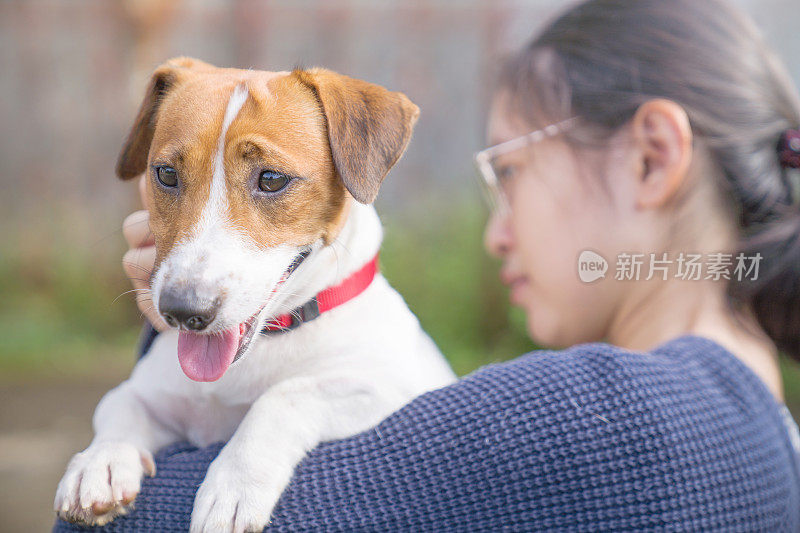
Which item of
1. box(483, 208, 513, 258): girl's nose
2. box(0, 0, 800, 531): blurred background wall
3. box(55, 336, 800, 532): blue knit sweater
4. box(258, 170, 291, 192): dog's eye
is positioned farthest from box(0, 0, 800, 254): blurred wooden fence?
box(55, 336, 800, 532): blue knit sweater

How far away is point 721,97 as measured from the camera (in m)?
2.27

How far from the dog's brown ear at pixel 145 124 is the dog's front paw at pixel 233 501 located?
0.94 m

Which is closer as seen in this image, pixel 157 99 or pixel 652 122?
pixel 157 99

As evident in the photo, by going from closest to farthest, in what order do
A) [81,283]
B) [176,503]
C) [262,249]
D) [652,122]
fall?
[176,503] → [262,249] → [652,122] → [81,283]

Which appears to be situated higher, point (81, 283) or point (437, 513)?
point (437, 513)

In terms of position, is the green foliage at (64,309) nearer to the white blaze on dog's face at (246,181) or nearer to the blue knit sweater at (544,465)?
the white blaze on dog's face at (246,181)

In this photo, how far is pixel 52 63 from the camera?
7.47 meters

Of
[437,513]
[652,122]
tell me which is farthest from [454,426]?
[652,122]

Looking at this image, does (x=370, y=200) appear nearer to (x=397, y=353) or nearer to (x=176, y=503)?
(x=397, y=353)

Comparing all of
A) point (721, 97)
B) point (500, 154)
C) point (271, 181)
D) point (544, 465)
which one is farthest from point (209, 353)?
point (721, 97)

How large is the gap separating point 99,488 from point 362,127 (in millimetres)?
1044

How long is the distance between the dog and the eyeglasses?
65 cm

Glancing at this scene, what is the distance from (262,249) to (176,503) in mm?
596

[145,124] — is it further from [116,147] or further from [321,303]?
[116,147]
